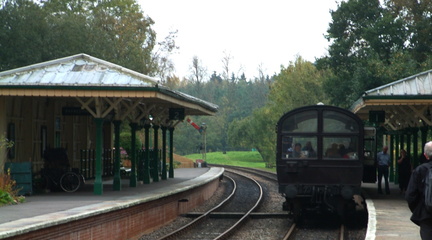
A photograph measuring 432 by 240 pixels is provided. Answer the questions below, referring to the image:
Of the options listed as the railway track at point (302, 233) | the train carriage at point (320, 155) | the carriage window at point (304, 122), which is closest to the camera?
the railway track at point (302, 233)

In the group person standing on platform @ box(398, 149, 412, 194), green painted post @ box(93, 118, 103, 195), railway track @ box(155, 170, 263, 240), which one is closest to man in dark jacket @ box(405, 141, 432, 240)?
A: railway track @ box(155, 170, 263, 240)

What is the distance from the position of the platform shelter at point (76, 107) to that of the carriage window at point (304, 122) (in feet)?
10.5

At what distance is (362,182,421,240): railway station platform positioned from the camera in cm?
1225

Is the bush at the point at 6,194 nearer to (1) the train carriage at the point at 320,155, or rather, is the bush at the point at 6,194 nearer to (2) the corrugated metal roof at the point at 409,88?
(1) the train carriage at the point at 320,155

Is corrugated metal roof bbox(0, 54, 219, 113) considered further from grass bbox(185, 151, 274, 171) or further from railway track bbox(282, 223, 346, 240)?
grass bbox(185, 151, 274, 171)

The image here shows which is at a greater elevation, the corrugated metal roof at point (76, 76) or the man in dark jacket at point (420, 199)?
the corrugated metal roof at point (76, 76)

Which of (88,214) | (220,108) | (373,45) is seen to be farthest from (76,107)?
(220,108)

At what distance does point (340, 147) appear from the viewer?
17.4 m

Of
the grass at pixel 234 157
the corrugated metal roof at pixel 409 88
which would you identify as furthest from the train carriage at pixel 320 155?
the grass at pixel 234 157

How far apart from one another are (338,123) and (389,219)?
3329 mm

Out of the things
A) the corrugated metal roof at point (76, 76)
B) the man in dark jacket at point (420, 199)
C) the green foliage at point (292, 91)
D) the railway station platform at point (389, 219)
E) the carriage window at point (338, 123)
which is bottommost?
the railway station platform at point (389, 219)

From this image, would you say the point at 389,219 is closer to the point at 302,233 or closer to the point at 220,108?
the point at 302,233

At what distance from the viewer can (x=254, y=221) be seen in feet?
63.8

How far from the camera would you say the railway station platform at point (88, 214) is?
11158 mm
